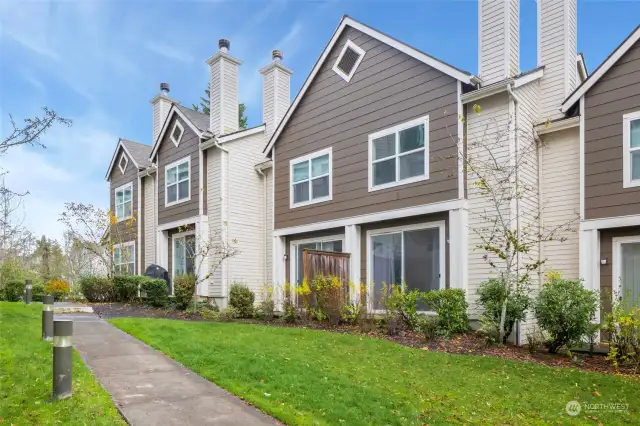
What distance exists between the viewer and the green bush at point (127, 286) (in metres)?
16.8

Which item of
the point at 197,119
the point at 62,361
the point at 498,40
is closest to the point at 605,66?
the point at 498,40

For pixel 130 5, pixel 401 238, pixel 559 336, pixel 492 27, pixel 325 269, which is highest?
pixel 492 27

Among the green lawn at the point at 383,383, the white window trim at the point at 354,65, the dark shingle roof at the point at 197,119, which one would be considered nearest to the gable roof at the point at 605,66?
the white window trim at the point at 354,65

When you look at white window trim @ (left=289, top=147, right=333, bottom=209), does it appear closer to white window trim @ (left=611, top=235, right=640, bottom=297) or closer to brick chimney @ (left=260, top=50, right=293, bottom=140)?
brick chimney @ (left=260, top=50, right=293, bottom=140)

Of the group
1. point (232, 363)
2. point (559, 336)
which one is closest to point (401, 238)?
point (559, 336)

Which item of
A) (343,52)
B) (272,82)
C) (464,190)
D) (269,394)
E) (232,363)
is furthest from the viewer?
(272,82)

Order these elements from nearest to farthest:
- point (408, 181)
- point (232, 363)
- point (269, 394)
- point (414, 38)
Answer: point (269, 394) → point (232, 363) → point (408, 181) → point (414, 38)

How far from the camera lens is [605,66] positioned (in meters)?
9.83

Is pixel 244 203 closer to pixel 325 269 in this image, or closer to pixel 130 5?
pixel 325 269

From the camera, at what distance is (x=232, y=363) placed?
22.6ft

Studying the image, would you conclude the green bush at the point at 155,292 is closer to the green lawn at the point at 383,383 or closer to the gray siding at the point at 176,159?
the gray siding at the point at 176,159

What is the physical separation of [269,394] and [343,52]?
10.8 meters

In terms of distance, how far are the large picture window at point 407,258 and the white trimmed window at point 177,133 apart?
9.22 meters

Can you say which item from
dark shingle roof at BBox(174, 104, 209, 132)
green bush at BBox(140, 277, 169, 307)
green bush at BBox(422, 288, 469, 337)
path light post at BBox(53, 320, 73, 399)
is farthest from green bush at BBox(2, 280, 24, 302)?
green bush at BBox(422, 288, 469, 337)
